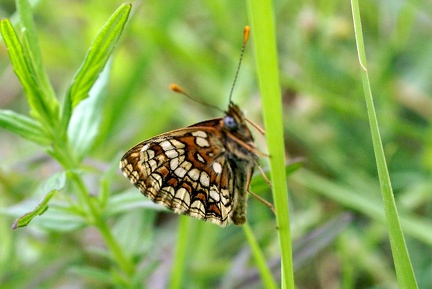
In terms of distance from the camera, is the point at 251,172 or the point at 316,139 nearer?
the point at 251,172

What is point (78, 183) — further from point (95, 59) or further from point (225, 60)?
point (225, 60)

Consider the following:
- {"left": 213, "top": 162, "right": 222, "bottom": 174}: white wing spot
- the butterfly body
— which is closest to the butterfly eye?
the butterfly body

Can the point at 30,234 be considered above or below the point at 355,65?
below

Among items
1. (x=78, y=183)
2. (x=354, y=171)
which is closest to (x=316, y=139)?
(x=354, y=171)

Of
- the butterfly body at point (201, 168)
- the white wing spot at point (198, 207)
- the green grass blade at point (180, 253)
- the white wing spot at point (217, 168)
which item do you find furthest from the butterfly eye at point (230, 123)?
the green grass blade at point (180, 253)

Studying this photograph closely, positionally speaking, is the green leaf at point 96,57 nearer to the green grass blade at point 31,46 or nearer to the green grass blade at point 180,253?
the green grass blade at point 31,46

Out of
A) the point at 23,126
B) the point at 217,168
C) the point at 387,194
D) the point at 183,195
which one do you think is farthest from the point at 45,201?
the point at 387,194
